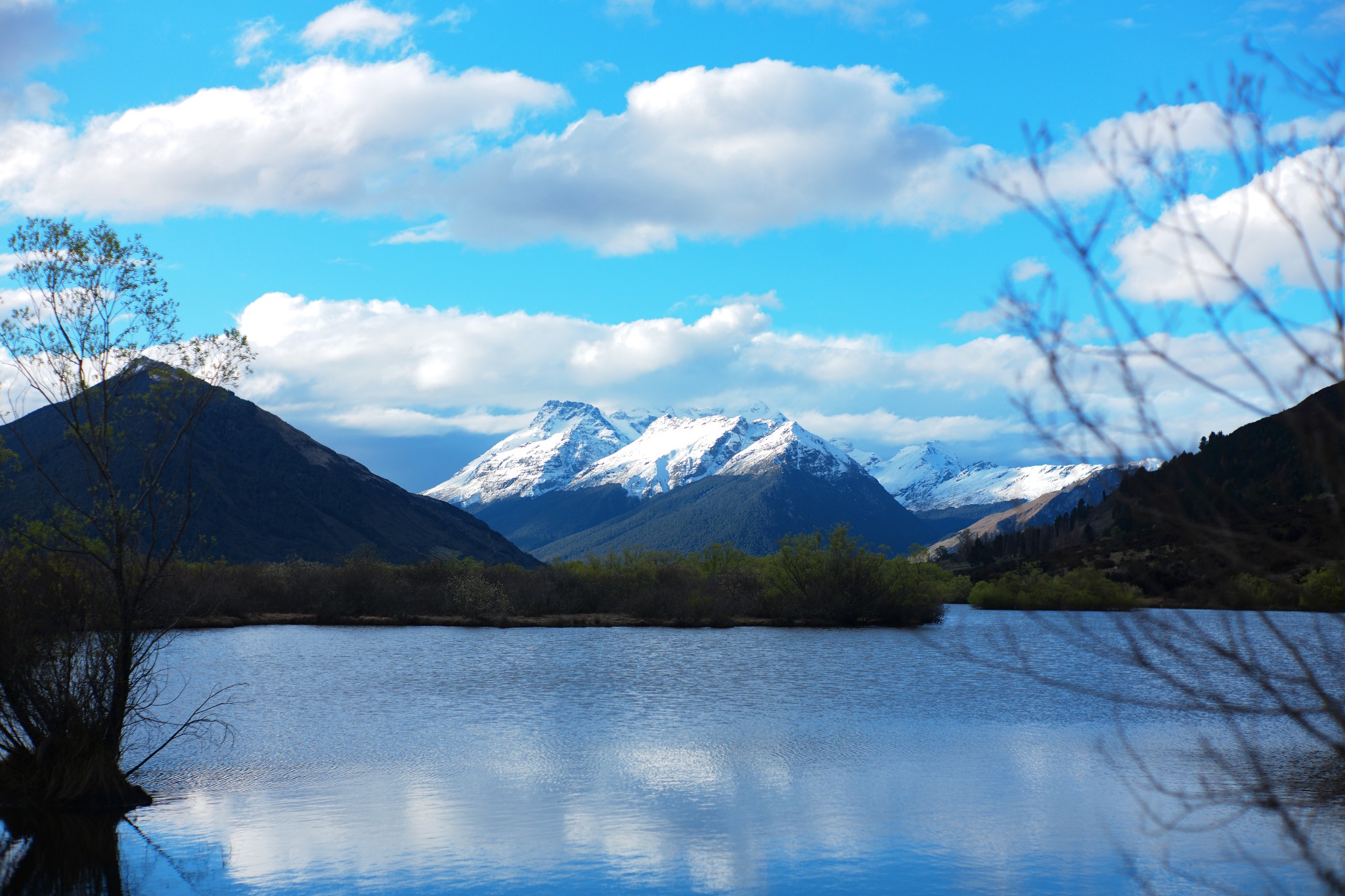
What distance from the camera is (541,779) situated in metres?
22.2

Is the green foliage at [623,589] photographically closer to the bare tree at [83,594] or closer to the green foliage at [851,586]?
the green foliage at [851,586]

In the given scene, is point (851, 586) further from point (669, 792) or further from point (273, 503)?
point (273, 503)

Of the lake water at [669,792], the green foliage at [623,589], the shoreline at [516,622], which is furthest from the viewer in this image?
the green foliage at [623,589]

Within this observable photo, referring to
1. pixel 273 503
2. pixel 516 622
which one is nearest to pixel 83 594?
pixel 516 622

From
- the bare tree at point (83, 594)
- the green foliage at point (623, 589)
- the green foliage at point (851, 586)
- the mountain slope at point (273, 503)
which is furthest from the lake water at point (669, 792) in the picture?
the mountain slope at point (273, 503)

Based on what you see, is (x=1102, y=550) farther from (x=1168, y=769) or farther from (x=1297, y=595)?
(x=1297, y=595)

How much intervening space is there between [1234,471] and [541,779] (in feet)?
460

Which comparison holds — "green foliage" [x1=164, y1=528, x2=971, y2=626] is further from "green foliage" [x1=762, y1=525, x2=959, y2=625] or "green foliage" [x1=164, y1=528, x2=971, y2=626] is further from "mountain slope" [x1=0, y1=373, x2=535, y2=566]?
"mountain slope" [x1=0, y1=373, x2=535, y2=566]

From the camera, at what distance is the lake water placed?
15422 mm

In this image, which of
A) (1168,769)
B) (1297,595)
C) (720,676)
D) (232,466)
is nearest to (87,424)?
(1297,595)

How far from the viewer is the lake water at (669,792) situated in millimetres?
15422

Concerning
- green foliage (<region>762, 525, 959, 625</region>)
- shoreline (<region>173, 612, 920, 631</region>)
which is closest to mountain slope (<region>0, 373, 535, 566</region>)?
shoreline (<region>173, 612, 920, 631</region>)

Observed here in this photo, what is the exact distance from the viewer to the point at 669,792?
20859 millimetres

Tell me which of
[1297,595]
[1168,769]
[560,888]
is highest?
[1297,595]
